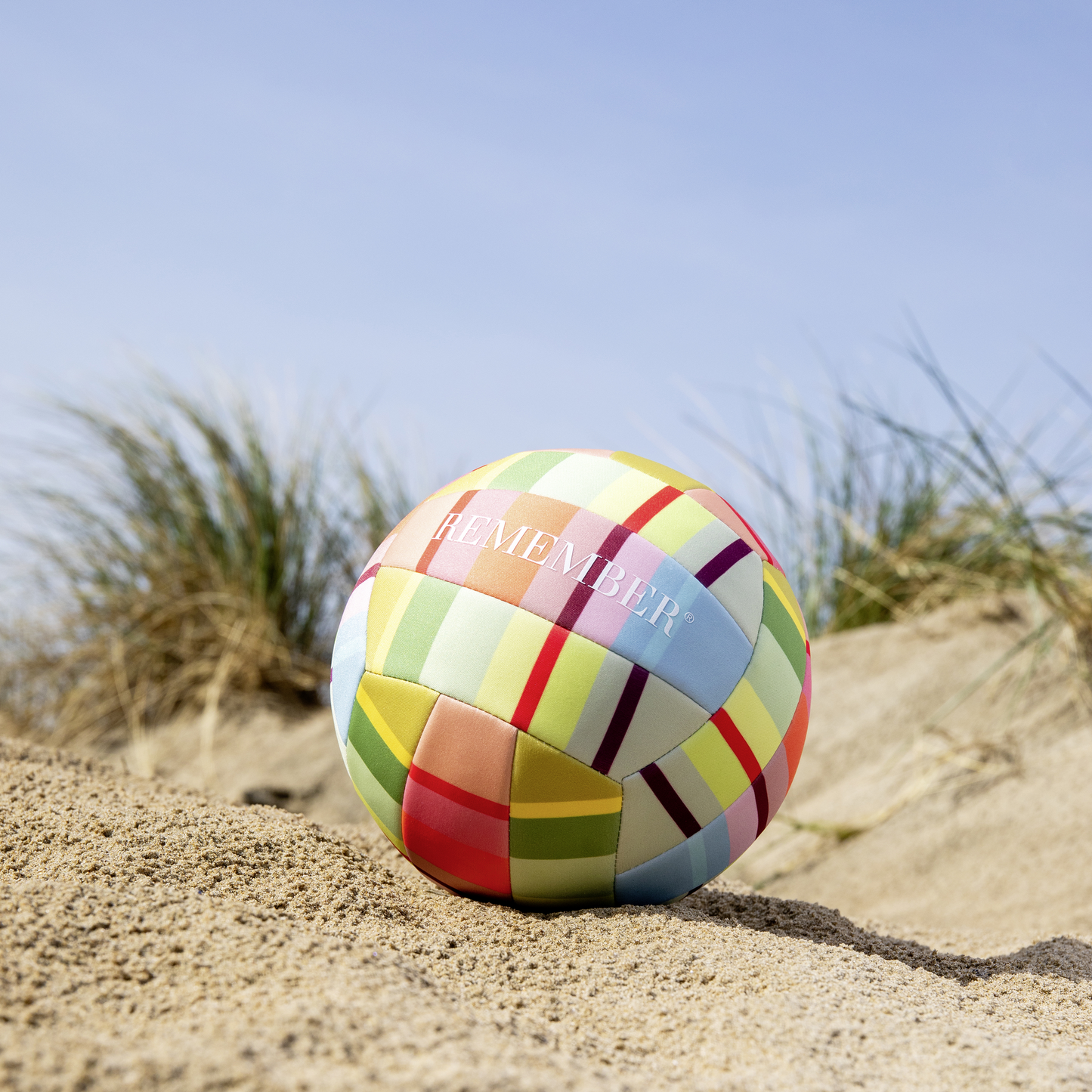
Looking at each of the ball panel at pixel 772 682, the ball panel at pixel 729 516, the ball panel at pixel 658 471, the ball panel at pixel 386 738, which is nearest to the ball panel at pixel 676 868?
the ball panel at pixel 772 682

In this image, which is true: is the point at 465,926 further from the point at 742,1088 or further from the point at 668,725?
the point at 742,1088

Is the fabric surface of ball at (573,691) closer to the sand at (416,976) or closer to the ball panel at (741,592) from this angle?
the ball panel at (741,592)

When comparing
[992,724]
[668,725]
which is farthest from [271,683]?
[668,725]

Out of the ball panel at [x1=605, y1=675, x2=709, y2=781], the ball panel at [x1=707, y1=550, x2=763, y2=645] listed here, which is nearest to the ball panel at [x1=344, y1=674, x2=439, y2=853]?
the ball panel at [x1=605, y1=675, x2=709, y2=781]

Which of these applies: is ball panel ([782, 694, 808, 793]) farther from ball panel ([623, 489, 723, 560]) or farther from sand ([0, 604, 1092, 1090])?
ball panel ([623, 489, 723, 560])

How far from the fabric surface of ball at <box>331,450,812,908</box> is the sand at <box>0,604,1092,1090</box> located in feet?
0.57

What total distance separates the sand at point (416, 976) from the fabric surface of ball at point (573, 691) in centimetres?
17

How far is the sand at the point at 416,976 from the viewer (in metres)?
1.53

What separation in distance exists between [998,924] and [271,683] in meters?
4.35

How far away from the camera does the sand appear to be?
1.53 metres

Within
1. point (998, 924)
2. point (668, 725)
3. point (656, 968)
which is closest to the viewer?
point (656, 968)

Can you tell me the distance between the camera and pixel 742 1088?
5.41 feet

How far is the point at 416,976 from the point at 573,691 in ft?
2.12

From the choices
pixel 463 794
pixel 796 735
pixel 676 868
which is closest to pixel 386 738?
pixel 463 794
